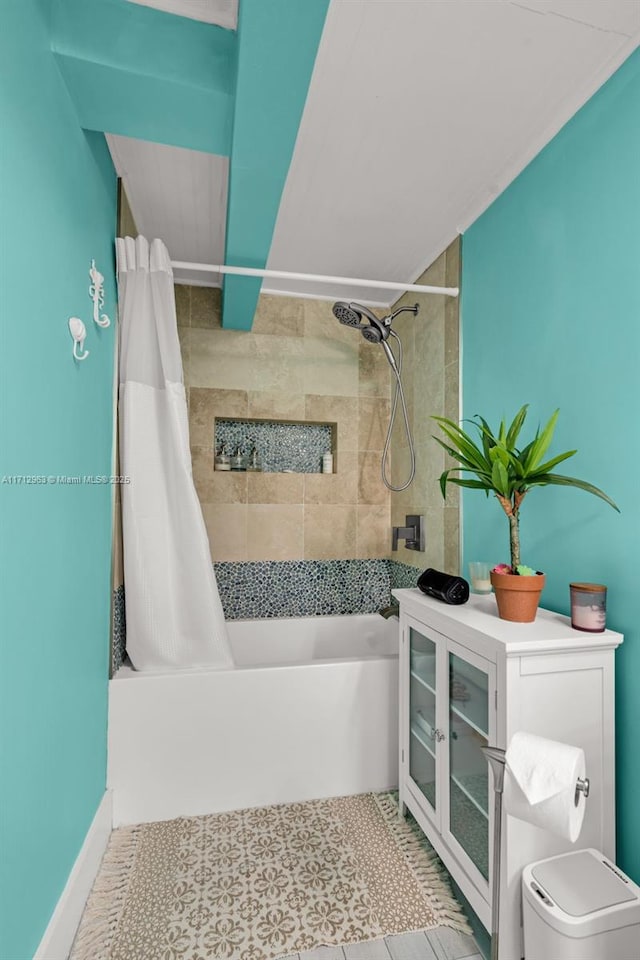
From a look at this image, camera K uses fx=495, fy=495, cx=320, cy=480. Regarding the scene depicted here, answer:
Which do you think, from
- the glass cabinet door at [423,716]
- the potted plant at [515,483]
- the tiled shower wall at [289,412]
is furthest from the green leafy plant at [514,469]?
the tiled shower wall at [289,412]


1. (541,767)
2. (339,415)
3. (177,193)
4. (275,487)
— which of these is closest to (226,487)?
(275,487)

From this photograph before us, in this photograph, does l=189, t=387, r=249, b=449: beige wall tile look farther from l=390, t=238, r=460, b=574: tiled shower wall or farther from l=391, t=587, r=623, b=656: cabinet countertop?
l=391, t=587, r=623, b=656: cabinet countertop

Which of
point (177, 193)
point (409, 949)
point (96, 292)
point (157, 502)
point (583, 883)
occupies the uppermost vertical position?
point (177, 193)

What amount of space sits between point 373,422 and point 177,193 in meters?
1.62

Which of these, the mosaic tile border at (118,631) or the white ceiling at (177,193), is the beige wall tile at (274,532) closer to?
the mosaic tile border at (118,631)

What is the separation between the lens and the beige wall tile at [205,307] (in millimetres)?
2844

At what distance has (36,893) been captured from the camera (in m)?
1.16

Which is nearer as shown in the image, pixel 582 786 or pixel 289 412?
pixel 582 786

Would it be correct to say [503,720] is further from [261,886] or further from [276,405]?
[276,405]

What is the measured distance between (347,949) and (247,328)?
8.77 feet

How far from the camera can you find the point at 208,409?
2.84 m

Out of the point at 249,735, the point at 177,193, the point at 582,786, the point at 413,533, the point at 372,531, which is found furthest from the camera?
the point at 372,531

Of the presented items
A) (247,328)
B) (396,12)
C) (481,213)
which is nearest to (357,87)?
(396,12)

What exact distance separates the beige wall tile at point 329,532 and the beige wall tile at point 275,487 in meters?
0.11
